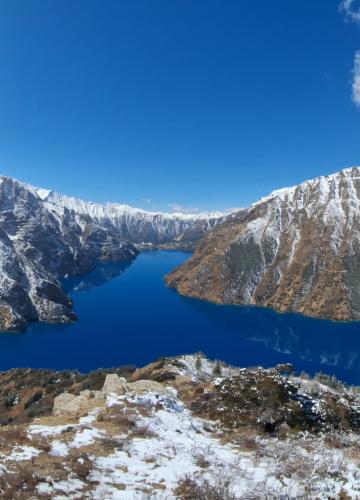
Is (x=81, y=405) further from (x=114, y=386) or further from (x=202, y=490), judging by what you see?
(x=202, y=490)

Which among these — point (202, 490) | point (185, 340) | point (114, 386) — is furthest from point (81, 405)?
point (185, 340)

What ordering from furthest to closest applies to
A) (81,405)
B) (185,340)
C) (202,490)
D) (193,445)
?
(185,340), (81,405), (193,445), (202,490)

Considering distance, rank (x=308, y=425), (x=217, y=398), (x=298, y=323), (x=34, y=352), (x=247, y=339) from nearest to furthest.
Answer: (x=308, y=425) → (x=217, y=398) → (x=34, y=352) → (x=247, y=339) → (x=298, y=323)

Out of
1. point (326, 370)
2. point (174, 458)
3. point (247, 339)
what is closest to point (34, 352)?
point (247, 339)

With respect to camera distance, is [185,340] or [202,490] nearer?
[202,490]

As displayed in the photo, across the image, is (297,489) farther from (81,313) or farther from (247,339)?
(81,313)

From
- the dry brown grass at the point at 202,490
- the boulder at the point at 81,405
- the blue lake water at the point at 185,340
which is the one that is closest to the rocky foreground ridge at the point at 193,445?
the dry brown grass at the point at 202,490
